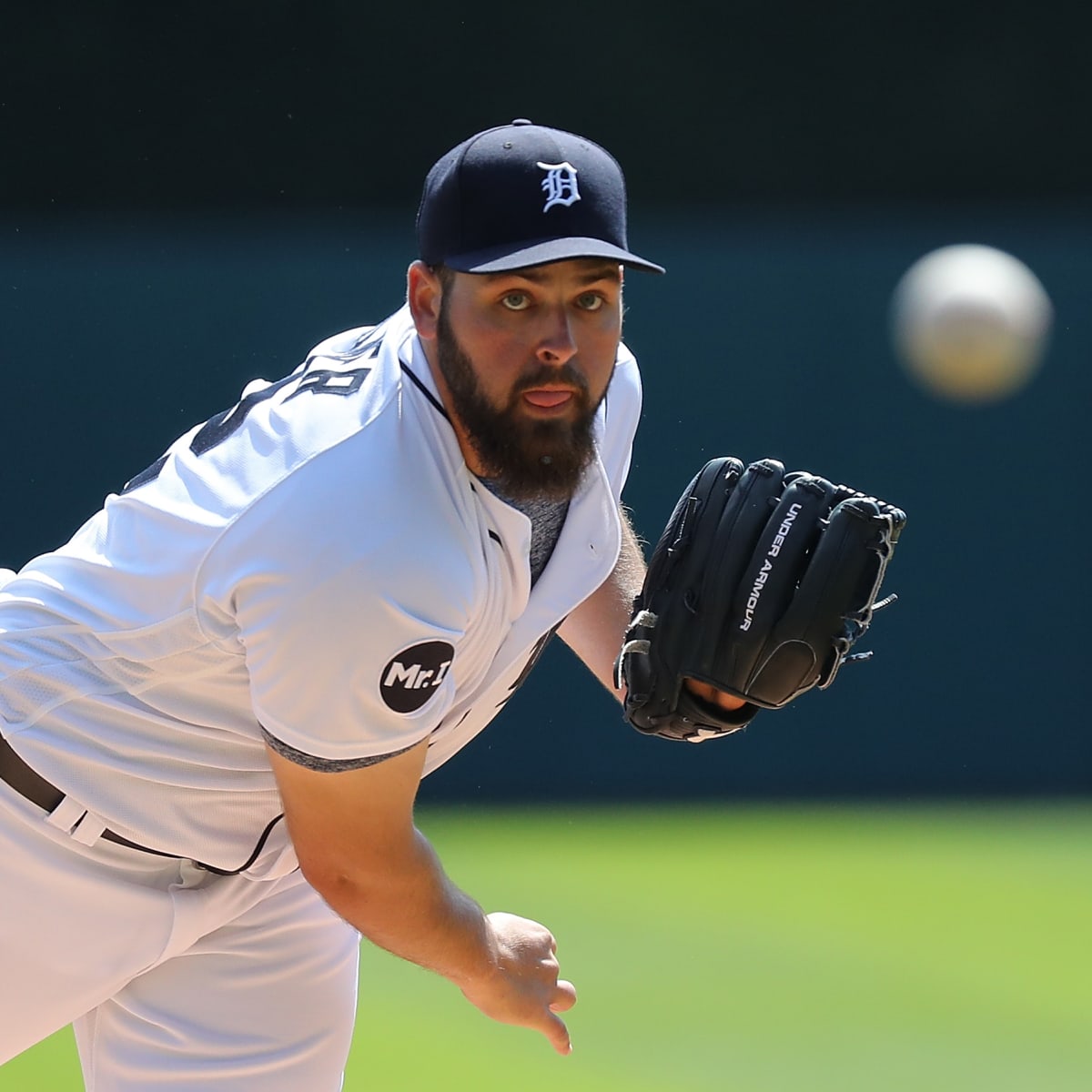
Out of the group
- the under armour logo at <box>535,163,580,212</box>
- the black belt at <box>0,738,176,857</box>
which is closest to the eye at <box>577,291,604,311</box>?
the under armour logo at <box>535,163,580,212</box>

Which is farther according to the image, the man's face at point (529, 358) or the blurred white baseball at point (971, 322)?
the blurred white baseball at point (971, 322)

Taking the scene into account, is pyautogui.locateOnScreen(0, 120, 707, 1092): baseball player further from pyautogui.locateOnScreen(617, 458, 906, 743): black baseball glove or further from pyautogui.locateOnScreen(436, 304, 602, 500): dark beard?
pyautogui.locateOnScreen(617, 458, 906, 743): black baseball glove

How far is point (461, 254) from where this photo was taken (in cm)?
251

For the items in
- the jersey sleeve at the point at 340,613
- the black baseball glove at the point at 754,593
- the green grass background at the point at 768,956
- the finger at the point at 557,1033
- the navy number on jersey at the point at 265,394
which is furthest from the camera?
the green grass background at the point at 768,956

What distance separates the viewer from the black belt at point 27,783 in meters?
2.75

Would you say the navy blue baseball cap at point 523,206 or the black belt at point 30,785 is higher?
Result: the navy blue baseball cap at point 523,206

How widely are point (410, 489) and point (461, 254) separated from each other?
1.06 ft

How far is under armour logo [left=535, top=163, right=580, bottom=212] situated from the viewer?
249cm

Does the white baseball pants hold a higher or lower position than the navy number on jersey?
lower

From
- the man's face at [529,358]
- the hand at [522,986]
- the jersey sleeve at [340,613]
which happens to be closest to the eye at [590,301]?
the man's face at [529,358]

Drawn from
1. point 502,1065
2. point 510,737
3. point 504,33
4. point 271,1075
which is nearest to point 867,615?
point 271,1075

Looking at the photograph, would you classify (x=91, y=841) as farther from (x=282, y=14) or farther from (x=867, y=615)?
(x=282, y=14)

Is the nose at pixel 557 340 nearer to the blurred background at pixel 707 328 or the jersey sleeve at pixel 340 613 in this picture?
the jersey sleeve at pixel 340 613

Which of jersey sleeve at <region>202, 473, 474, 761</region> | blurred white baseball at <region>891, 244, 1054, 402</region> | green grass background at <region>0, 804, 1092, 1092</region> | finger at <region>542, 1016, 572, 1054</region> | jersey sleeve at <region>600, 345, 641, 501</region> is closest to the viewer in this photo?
jersey sleeve at <region>202, 473, 474, 761</region>
